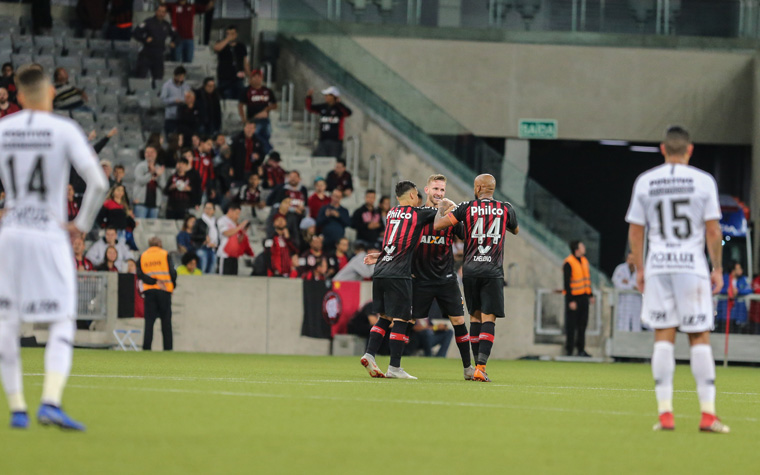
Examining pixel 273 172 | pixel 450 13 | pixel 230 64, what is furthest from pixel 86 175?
pixel 450 13

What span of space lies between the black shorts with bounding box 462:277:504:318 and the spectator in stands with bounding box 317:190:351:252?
10137 millimetres

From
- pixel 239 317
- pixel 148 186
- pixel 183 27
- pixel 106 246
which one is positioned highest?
pixel 183 27

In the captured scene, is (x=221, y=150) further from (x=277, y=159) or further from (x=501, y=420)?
(x=501, y=420)

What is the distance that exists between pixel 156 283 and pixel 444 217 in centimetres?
894

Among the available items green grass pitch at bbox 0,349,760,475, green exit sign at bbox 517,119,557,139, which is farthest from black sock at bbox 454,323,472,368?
green exit sign at bbox 517,119,557,139

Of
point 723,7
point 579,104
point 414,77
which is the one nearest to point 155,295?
point 414,77

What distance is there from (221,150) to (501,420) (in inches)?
702

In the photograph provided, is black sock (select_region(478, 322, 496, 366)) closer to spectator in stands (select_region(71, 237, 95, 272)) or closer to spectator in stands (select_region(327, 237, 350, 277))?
spectator in stands (select_region(327, 237, 350, 277))

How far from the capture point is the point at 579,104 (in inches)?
1316

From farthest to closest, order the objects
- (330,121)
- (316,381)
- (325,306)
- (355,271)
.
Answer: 1. (330,121)
2. (355,271)
3. (325,306)
4. (316,381)

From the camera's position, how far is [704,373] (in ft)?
30.3

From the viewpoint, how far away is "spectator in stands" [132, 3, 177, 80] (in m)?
28.6

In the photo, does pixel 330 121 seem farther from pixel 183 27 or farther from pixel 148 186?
pixel 148 186

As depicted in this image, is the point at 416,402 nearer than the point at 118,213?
Yes
